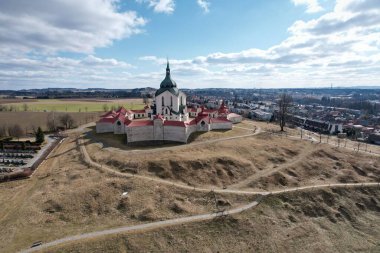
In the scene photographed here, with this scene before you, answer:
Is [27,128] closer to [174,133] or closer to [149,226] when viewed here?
[174,133]

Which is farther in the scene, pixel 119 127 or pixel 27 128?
pixel 27 128

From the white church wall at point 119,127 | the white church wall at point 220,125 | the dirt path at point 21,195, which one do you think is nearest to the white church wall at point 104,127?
the white church wall at point 119,127

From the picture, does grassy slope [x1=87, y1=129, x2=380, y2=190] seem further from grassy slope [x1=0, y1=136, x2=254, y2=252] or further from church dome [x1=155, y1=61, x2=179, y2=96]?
church dome [x1=155, y1=61, x2=179, y2=96]

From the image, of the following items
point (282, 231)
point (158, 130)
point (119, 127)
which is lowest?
point (282, 231)

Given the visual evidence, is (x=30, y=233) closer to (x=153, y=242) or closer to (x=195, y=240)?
(x=153, y=242)

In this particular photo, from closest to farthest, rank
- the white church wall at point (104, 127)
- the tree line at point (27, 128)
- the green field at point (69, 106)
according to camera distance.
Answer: the white church wall at point (104, 127) → the tree line at point (27, 128) → the green field at point (69, 106)

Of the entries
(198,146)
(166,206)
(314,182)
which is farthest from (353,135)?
(166,206)

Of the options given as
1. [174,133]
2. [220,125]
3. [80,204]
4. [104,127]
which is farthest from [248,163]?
[104,127]

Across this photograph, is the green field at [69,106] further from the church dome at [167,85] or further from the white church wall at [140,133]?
the white church wall at [140,133]

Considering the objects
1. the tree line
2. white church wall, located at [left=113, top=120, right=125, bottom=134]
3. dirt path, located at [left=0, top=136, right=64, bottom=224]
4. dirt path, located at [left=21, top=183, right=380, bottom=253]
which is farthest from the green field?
dirt path, located at [left=21, top=183, right=380, bottom=253]
